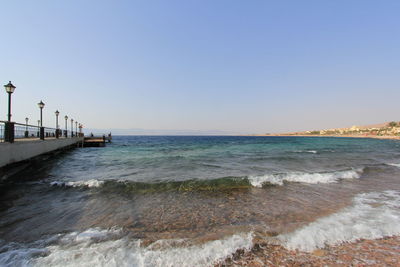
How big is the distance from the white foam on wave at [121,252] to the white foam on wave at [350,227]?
1.07 m

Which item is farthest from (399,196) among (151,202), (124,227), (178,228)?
(124,227)

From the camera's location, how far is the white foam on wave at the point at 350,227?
362cm

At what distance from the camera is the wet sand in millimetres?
2963

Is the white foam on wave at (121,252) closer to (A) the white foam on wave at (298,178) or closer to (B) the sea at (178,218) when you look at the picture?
(B) the sea at (178,218)

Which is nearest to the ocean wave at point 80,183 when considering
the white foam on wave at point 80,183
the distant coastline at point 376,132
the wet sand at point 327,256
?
the white foam on wave at point 80,183

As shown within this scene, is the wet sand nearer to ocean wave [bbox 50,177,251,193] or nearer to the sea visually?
the sea

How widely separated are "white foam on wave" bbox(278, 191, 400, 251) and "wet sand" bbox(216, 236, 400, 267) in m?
0.20

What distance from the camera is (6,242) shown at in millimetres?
3797

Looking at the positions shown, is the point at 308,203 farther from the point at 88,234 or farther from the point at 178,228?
the point at 88,234

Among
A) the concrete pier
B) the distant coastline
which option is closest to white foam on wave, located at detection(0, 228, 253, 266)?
the concrete pier

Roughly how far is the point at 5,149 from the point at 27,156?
299cm

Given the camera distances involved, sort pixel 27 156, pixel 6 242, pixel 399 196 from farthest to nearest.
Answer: pixel 27 156, pixel 399 196, pixel 6 242

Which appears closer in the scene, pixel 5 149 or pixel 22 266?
pixel 22 266

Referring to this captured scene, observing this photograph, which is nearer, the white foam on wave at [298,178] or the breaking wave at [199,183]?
the breaking wave at [199,183]
